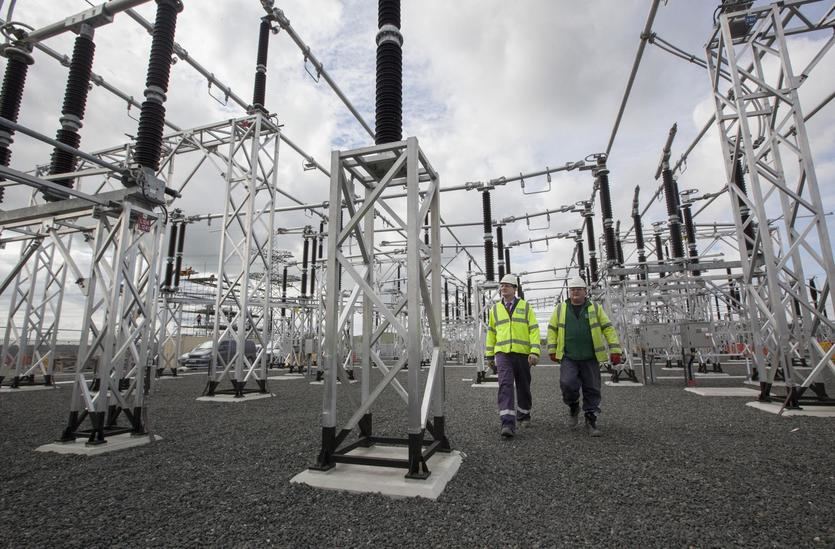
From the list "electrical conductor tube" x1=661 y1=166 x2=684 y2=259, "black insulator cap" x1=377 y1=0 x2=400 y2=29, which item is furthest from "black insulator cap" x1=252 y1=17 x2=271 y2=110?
"electrical conductor tube" x1=661 y1=166 x2=684 y2=259

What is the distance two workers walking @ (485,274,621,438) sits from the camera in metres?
5.18

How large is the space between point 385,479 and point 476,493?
713 mm

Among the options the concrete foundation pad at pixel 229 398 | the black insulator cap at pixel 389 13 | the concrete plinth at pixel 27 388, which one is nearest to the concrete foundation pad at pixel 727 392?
the black insulator cap at pixel 389 13

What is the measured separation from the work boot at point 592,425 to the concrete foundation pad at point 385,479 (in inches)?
80.5

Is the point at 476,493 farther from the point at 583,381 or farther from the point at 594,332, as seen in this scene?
the point at 594,332

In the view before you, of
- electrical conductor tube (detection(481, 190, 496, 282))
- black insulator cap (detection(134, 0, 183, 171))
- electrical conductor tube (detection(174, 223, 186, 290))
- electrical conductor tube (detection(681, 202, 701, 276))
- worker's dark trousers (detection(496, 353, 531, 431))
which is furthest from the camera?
electrical conductor tube (detection(174, 223, 186, 290))

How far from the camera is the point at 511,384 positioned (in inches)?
199

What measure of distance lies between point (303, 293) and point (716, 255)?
2108cm

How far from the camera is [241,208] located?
31.9 ft

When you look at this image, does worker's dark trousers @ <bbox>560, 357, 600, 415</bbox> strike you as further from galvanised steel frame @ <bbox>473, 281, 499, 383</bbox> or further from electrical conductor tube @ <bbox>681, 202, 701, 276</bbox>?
electrical conductor tube @ <bbox>681, 202, 701, 276</bbox>

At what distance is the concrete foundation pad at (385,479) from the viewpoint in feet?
9.92

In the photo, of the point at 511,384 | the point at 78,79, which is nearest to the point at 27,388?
the point at 78,79

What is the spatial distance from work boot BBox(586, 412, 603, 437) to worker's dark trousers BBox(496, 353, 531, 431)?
73cm

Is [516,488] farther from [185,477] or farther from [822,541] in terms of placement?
[185,477]
